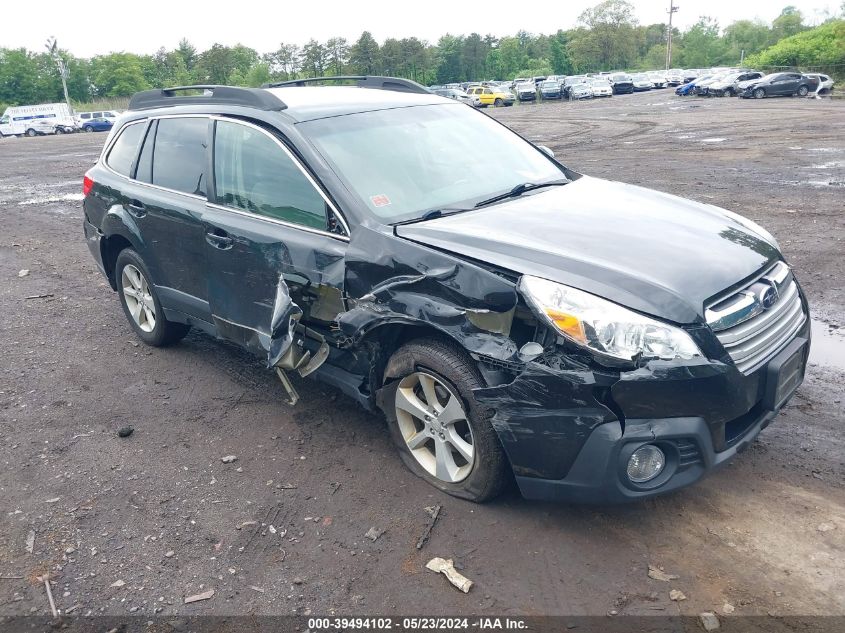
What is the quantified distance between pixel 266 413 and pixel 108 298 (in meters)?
3.62

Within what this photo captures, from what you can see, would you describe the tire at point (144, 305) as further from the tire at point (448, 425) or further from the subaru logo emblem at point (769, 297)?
the subaru logo emblem at point (769, 297)

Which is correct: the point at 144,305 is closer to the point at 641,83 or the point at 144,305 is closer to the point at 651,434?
the point at 651,434

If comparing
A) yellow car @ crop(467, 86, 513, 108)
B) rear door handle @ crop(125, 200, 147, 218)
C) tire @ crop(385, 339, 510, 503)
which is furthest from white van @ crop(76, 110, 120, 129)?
tire @ crop(385, 339, 510, 503)

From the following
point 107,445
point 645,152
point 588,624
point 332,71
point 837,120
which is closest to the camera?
point 588,624

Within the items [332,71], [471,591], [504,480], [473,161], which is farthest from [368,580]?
[332,71]

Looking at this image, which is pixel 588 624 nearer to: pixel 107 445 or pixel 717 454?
pixel 717 454

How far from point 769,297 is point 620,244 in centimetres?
72

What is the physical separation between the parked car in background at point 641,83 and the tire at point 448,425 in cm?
5811

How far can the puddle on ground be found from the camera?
15.7 feet

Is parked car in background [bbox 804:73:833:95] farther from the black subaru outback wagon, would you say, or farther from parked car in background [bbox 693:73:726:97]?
the black subaru outback wagon

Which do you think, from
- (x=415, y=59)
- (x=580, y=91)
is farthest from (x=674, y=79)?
(x=415, y=59)

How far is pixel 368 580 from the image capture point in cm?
304

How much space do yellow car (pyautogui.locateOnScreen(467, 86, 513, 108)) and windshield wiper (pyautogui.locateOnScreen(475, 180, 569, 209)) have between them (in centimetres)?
4519

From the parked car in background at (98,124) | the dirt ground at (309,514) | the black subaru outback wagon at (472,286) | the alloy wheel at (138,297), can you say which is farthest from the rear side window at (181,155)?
the parked car in background at (98,124)
